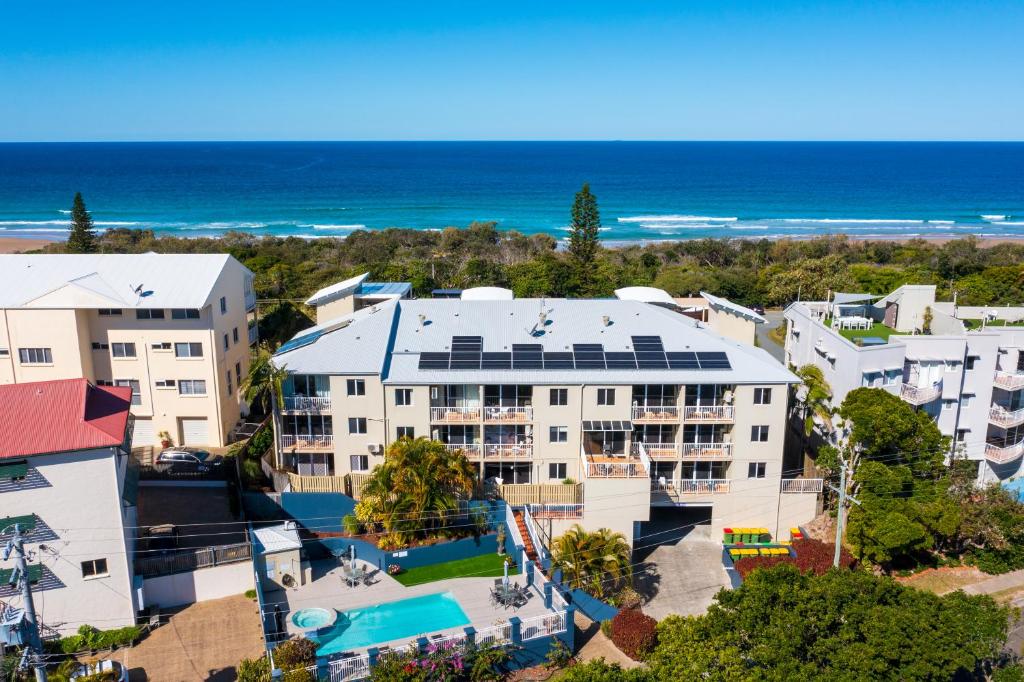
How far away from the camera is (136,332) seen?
34.5 metres

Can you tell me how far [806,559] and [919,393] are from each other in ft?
34.8

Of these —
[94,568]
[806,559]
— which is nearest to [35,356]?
[94,568]

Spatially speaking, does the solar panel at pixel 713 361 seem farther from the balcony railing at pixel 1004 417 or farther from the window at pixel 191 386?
the window at pixel 191 386

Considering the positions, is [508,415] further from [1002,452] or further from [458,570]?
[1002,452]

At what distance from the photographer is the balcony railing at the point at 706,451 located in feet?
102

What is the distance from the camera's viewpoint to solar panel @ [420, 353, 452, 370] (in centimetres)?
3078

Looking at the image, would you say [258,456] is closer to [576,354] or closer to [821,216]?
[576,354]

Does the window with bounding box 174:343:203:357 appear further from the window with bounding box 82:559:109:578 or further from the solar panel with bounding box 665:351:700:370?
the solar panel with bounding box 665:351:700:370

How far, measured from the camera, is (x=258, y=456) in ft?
105

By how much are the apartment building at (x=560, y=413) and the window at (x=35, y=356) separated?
468 inches

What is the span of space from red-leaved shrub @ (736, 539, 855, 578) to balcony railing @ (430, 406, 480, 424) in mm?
11453

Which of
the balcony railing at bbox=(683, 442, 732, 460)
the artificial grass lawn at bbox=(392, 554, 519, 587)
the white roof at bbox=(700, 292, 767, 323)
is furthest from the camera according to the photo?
the white roof at bbox=(700, 292, 767, 323)

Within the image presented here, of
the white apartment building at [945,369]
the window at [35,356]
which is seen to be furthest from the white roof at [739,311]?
the window at [35,356]

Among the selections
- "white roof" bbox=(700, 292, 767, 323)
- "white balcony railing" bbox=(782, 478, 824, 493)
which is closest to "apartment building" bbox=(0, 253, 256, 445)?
"white roof" bbox=(700, 292, 767, 323)
